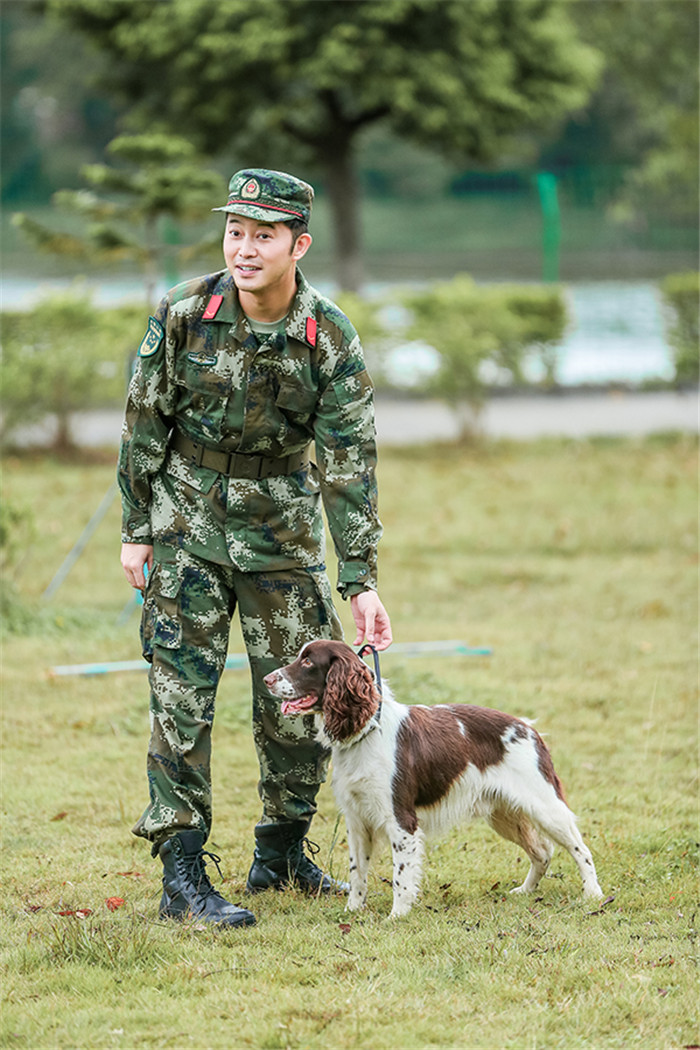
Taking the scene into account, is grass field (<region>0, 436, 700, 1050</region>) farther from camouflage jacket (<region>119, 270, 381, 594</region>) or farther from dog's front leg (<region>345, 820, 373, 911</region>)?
camouflage jacket (<region>119, 270, 381, 594</region>)

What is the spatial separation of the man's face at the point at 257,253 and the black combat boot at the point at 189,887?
1801mm

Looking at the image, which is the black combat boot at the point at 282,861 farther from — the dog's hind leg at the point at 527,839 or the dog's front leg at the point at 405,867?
the dog's hind leg at the point at 527,839

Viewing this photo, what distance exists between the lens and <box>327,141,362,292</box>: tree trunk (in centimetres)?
2367

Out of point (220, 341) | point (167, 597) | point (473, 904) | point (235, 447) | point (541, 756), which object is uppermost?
point (220, 341)

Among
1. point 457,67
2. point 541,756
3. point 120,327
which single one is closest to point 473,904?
point 541,756

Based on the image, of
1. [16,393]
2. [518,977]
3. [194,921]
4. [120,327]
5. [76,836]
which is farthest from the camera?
[120,327]

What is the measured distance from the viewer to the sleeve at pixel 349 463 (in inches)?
178

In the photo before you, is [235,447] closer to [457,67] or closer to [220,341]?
[220,341]

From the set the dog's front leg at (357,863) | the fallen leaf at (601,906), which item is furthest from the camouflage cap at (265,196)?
the fallen leaf at (601,906)

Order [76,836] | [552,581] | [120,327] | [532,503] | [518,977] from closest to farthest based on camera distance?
1. [518,977]
2. [76,836]
3. [552,581]
4. [532,503]
5. [120,327]

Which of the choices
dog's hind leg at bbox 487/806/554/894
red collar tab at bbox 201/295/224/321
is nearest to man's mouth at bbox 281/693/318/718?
dog's hind leg at bbox 487/806/554/894

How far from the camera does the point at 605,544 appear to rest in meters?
11.5

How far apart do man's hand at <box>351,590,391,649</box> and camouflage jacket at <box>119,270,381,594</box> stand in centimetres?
6

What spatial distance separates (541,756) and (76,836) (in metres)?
1.95
